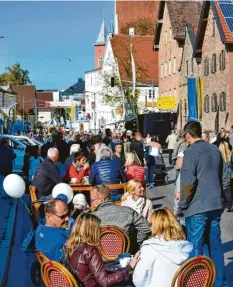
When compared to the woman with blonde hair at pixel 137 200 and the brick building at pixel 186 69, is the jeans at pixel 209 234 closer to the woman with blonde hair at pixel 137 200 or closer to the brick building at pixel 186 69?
the woman with blonde hair at pixel 137 200

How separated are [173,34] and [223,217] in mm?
41974

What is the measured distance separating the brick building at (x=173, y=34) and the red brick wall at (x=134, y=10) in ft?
141

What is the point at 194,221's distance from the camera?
23.5ft

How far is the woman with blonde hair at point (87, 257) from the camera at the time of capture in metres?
5.35

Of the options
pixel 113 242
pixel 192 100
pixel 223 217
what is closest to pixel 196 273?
pixel 113 242

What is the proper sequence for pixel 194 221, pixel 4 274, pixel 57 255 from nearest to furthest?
pixel 57 255, pixel 194 221, pixel 4 274

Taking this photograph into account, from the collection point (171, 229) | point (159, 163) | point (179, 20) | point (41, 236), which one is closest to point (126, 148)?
point (159, 163)

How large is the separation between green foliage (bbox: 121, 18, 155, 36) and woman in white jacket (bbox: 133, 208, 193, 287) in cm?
9069

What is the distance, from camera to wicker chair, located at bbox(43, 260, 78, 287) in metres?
5.06

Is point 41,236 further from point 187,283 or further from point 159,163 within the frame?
point 159,163

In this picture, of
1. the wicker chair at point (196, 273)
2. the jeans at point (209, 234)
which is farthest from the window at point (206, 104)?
the wicker chair at point (196, 273)

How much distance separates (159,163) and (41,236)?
44.6 feet

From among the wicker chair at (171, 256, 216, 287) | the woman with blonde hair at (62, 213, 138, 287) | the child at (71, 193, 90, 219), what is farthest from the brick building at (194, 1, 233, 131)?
the wicker chair at (171, 256, 216, 287)

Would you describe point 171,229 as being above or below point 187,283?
above
